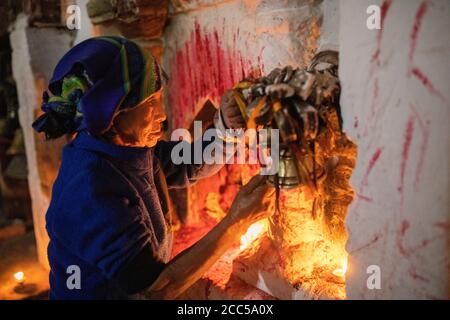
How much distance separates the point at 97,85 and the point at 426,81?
144 cm

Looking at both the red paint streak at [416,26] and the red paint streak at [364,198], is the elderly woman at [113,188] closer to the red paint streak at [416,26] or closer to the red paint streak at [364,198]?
the red paint streak at [364,198]

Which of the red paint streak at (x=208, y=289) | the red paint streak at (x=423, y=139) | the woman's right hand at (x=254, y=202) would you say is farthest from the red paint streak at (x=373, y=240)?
the red paint streak at (x=208, y=289)

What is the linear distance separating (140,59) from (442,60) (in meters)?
1.40

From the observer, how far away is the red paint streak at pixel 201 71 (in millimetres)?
3127

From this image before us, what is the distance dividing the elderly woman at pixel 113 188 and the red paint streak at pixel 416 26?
873 mm

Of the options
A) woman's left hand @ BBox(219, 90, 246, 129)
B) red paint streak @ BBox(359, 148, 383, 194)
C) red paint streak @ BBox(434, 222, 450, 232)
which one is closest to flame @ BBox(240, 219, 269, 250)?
woman's left hand @ BBox(219, 90, 246, 129)

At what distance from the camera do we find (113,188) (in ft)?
6.28

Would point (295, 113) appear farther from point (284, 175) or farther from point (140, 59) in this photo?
point (140, 59)

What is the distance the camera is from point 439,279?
1413 millimetres

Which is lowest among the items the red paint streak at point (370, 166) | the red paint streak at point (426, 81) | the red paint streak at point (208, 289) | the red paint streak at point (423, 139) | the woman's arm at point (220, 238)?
the red paint streak at point (208, 289)

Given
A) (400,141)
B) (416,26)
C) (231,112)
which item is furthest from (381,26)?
(231,112)

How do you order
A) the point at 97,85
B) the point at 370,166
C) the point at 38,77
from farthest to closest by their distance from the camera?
the point at 38,77 < the point at 97,85 < the point at 370,166

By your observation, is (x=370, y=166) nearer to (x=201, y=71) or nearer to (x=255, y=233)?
(x=255, y=233)
